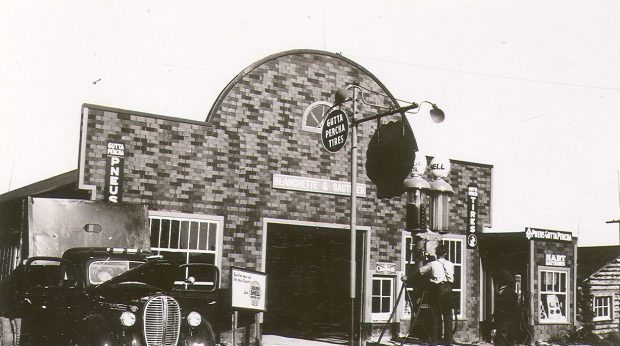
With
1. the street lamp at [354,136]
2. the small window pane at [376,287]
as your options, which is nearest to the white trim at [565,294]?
the small window pane at [376,287]

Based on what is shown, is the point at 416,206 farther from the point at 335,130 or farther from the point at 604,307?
the point at 604,307

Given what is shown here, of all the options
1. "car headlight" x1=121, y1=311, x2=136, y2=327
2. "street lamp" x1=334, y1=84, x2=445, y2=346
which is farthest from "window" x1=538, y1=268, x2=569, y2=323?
"car headlight" x1=121, y1=311, x2=136, y2=327

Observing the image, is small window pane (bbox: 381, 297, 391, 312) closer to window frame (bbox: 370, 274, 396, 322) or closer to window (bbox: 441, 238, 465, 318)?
window frame (bbox: 370, 274, 396, 322)

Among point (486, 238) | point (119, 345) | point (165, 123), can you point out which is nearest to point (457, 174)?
point (486, 238)

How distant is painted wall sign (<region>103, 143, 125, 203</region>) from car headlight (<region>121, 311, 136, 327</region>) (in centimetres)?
572

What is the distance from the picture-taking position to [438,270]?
12.6 metres

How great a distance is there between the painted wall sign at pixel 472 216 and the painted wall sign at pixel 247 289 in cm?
783

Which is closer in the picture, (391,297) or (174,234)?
(174,234)

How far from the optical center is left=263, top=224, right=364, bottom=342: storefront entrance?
62.8 feet

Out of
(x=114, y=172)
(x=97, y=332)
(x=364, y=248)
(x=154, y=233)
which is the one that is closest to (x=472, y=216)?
(x=364, y=248)

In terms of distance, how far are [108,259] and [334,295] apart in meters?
10.2

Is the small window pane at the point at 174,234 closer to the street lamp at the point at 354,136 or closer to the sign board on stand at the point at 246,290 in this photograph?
the sign board on stand at the point at 246,290

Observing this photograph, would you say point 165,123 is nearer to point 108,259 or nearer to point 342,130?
point 342,130

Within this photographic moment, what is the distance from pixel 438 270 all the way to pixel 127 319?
5759mm
